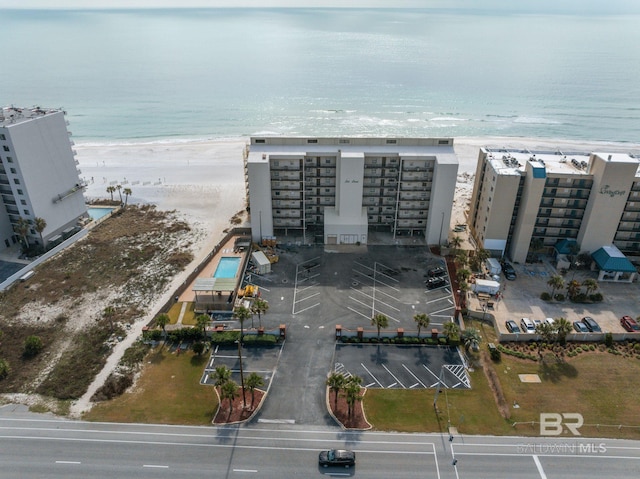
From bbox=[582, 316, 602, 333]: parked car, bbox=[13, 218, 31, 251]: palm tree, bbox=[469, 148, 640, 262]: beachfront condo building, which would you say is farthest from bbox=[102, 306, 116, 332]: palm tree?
bbox=[582, 316, 602, 333]: parked car

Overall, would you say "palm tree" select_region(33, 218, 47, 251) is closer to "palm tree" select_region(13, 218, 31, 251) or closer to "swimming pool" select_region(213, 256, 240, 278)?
"palm tree" select_region(13, 218, 31, 251)

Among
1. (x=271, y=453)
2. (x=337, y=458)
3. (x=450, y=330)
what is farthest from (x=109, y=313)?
(x=450, y=330)

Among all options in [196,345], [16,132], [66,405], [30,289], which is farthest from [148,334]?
[16,132]

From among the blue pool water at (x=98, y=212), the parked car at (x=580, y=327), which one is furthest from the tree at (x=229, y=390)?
the blue pool water at (x=98, y=212)

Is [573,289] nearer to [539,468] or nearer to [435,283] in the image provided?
[435,283]

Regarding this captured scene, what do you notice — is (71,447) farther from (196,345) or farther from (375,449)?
(375,449)

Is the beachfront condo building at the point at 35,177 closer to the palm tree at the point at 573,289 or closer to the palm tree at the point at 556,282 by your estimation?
the palm tree at the point at 556,282
